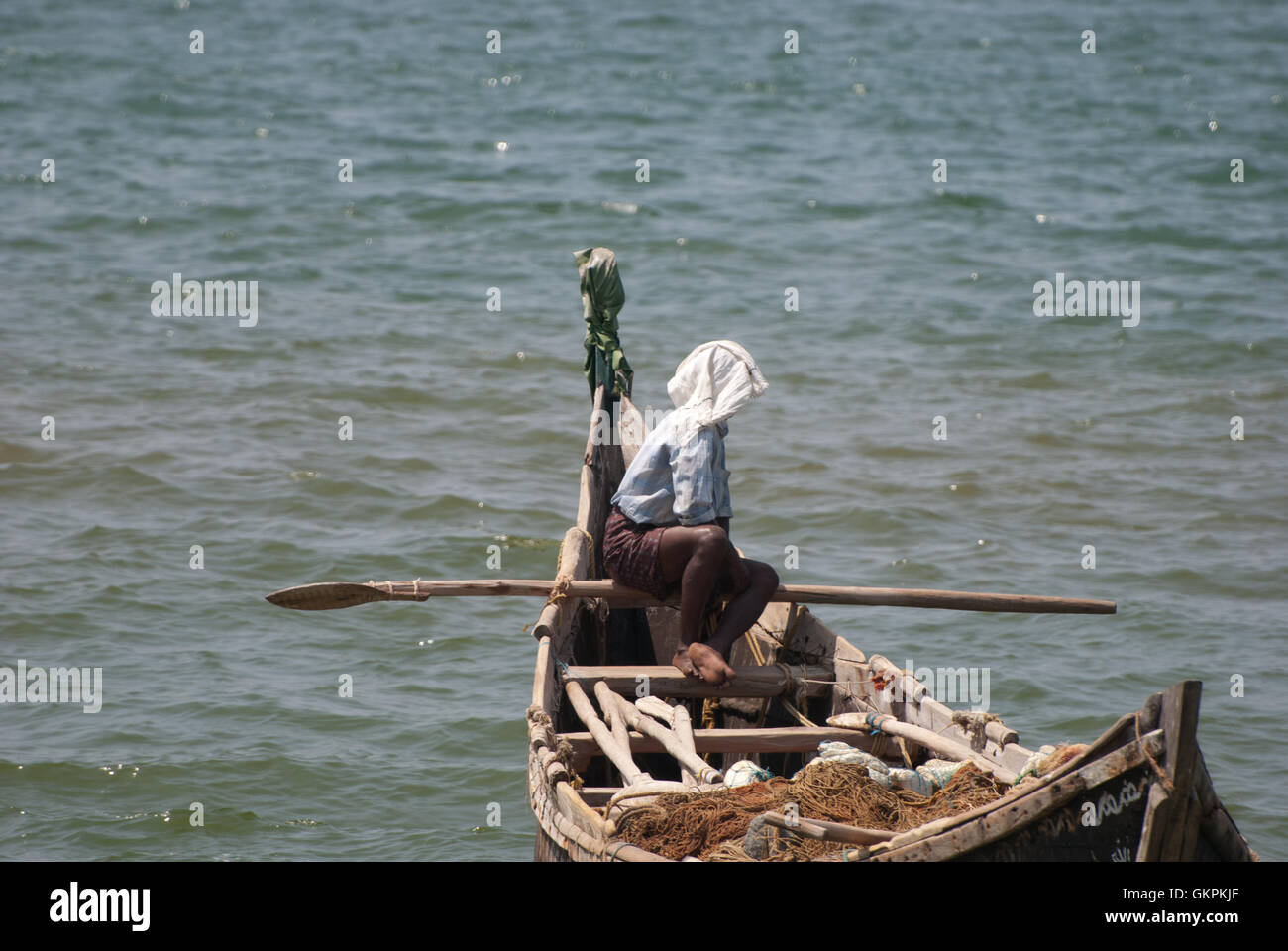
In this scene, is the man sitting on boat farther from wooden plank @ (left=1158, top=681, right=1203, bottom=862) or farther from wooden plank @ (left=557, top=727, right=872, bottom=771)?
wooden plank @ (left=1158, top=681, right=1203, bottom=862)

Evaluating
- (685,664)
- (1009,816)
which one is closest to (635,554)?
(685,664)

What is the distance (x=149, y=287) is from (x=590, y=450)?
29.8ft

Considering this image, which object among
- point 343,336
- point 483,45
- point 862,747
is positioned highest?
point 483,45

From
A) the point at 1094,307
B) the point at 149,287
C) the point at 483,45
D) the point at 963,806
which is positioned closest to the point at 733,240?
the point at 1094,307

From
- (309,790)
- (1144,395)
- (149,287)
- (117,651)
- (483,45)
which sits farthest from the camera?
(483,45)

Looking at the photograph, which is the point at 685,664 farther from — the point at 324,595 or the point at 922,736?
the point at 324,595

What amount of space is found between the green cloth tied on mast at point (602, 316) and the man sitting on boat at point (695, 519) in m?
2.11

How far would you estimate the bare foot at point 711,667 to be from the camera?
5.49 metres

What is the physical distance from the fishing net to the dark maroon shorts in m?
1.55

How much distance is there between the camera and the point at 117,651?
320 inches

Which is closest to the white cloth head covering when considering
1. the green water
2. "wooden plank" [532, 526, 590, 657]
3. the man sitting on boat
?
the man sitting on boat

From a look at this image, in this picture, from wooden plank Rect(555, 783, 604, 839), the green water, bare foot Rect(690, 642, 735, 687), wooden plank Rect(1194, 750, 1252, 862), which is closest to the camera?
wooden plank Rect(1194, 750, 1252, 862)

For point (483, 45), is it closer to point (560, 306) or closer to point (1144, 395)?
point (560, 306)

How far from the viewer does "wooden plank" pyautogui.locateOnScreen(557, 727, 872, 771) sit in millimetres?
5137
